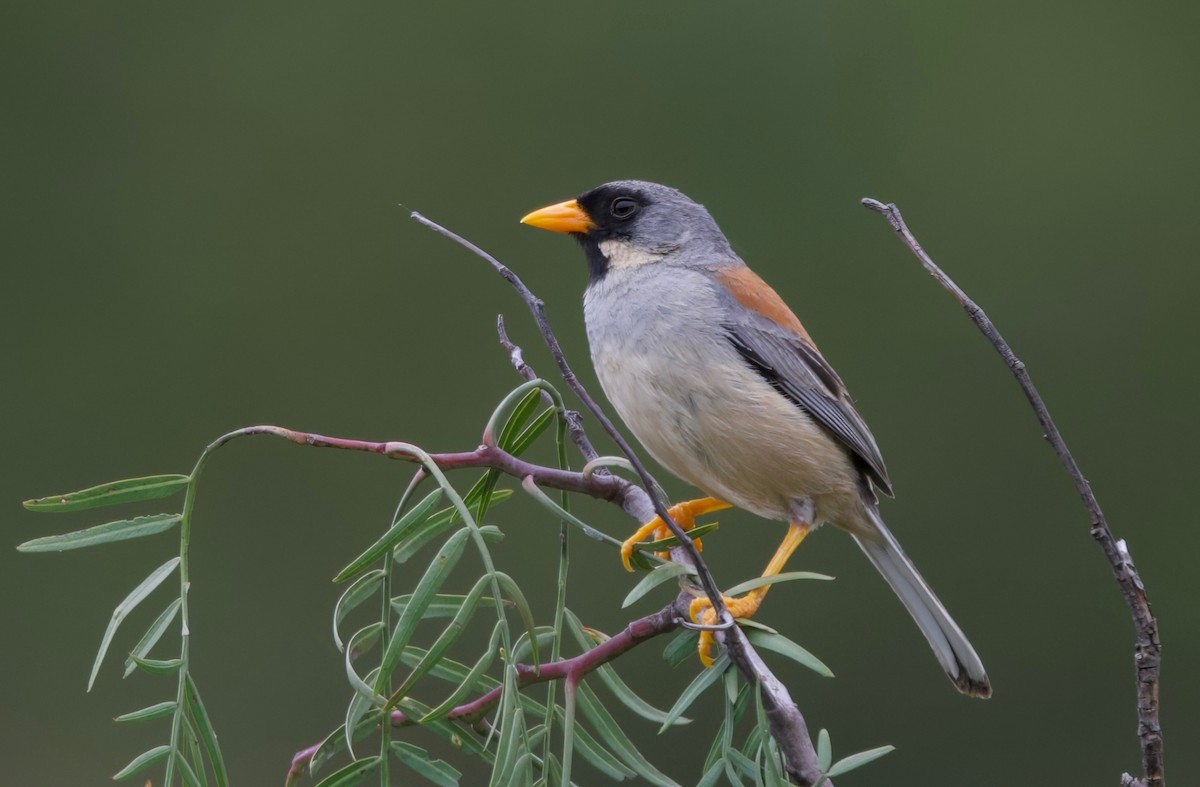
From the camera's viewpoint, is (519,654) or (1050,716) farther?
(1050,716)

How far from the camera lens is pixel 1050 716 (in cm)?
686

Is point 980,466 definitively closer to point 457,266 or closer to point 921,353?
point 921,353

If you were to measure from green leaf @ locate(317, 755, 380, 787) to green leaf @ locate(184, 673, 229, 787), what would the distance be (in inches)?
5.5

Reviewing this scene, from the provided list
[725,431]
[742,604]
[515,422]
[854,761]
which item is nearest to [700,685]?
[854,761]

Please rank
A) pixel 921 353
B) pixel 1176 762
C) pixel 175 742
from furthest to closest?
pixel 921 353 < pixel 1176 762 < pixel 175 742

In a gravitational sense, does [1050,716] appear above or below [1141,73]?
below

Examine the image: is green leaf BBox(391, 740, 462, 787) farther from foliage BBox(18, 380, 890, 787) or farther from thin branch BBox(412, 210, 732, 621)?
thin branch BBox(412, 210, 732, 621)

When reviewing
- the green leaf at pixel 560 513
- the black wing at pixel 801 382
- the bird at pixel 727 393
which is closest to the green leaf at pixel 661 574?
the green leaf at pixel 560 513

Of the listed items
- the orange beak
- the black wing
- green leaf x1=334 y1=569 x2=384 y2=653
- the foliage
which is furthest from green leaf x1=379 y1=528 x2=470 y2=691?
the orange beak

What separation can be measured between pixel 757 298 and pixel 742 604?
969 millimetres

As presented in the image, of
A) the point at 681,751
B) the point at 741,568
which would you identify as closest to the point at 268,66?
the point at 741,568

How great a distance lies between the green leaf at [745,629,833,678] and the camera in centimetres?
180

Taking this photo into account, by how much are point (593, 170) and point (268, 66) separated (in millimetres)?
1979

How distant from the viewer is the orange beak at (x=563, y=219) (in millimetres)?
4156
